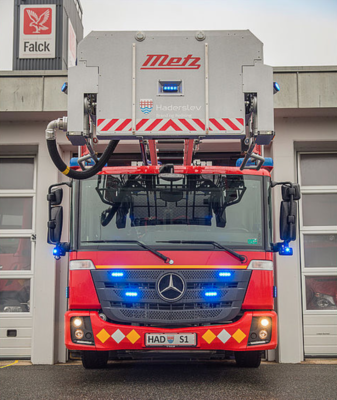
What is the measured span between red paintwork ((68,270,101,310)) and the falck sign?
21.6 feet

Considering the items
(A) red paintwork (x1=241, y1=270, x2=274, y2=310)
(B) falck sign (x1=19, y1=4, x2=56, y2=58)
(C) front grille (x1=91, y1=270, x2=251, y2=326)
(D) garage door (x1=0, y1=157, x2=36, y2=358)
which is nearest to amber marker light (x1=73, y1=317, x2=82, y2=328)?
(C) front grille (x1=91, y1=270, x2=251, y2=326)

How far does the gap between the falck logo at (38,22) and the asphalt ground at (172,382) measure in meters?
6.70

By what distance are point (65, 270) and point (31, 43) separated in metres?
4.91

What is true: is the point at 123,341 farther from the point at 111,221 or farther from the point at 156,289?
the point at 111,221

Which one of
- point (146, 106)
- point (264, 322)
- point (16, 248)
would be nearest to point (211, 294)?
point (264, 322)

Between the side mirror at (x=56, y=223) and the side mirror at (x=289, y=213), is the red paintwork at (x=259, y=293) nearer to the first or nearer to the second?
the side mirror at (x=289, y=213)

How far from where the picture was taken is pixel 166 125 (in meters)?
5.07

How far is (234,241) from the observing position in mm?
5820

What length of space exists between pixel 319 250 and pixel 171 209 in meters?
3.81

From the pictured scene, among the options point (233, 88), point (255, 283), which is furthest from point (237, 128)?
point (255, 283)

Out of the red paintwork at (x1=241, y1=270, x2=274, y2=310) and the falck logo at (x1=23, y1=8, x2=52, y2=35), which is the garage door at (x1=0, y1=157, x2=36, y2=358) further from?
the red paintwork at (x1=241, y1=270, x2=274, y2=310)

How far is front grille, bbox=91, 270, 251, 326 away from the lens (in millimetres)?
5555

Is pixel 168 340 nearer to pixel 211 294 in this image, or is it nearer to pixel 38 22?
pixel 211 294

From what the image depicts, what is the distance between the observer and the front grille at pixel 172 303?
18.2 ft
